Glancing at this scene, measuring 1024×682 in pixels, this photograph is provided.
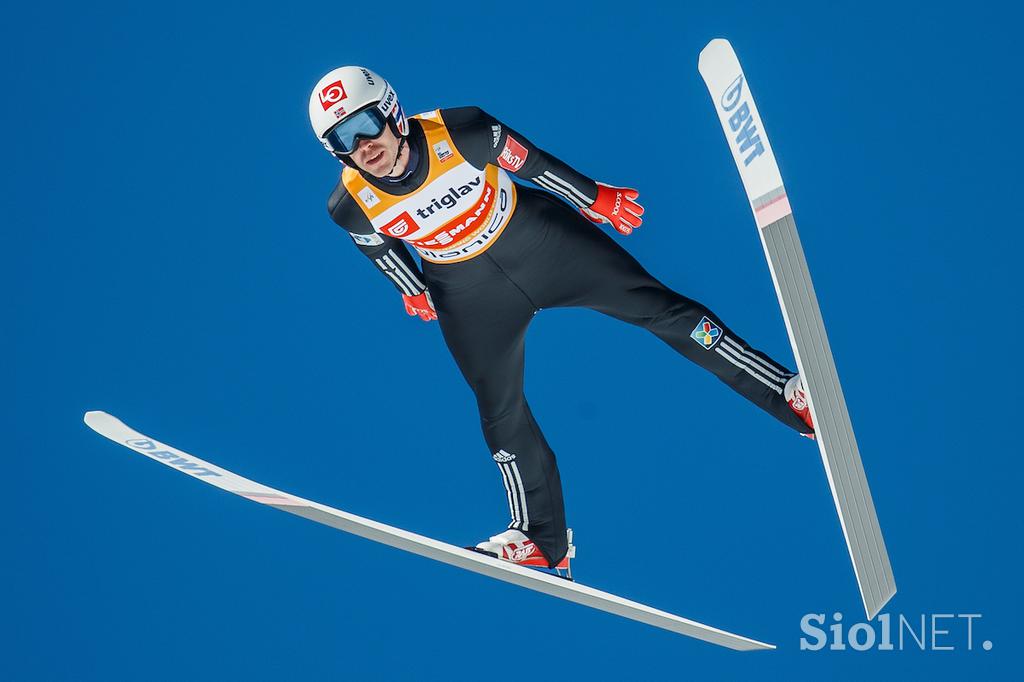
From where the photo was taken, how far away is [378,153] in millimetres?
2859

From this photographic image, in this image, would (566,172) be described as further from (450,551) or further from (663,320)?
(450,551)

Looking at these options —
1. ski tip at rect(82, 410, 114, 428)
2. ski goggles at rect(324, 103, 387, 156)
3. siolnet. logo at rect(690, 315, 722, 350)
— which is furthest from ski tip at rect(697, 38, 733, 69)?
ski tip at rect(82, 410, 114, 428)

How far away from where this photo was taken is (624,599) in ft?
10.1

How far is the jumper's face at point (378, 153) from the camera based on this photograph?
9.32ft

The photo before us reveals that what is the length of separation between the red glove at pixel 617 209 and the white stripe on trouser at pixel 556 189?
23 millimetres

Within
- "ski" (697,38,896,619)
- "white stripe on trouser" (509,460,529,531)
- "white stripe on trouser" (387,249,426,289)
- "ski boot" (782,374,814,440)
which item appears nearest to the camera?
"ski" (697,38,896,619)

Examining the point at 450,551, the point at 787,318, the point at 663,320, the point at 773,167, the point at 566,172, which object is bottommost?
the point at 450,551

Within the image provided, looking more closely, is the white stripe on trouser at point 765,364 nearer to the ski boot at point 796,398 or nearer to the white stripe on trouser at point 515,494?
the ski boot at point 796,398

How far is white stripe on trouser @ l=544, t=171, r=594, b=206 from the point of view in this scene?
312 cm

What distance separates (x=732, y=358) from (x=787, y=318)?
2.28 ft

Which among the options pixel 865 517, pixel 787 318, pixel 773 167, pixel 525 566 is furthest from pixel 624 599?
pixel 773 167

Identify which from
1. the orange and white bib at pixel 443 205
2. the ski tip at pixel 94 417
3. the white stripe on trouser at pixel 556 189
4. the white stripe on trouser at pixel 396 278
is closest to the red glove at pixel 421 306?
the white stripe on trouser at pixel 396 278

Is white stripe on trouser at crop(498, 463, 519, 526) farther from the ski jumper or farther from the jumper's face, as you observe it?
the jumper's face

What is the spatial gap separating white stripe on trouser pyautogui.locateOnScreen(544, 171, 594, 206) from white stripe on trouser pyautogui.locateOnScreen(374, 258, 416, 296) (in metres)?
0.47
